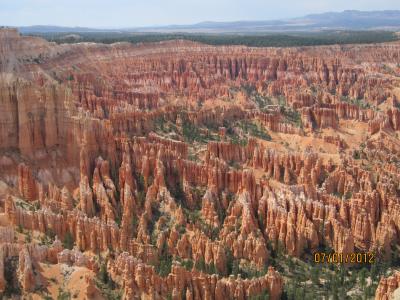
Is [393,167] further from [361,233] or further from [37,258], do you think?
[37,258]
